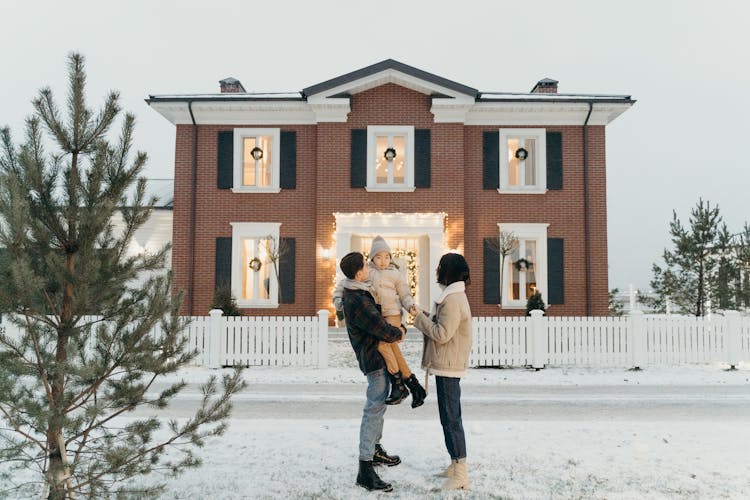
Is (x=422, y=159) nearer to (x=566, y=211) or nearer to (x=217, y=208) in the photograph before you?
(x=566, y=211)

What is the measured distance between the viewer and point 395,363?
13.4 ft

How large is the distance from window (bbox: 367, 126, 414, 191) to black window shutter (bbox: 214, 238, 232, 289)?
14.0 feet

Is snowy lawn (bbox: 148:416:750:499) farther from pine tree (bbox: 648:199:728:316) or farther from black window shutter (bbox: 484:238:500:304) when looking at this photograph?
pine tree (bbox: 648:199:728:316)

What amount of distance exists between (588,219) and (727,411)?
8526mm

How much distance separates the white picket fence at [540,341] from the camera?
10.4 metres

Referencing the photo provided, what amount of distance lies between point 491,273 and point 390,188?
3619mm

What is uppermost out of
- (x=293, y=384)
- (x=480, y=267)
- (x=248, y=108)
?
(x=248, y=108)

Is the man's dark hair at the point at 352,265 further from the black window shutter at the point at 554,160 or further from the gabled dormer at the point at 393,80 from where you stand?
the black window shutter at the point at 554,160

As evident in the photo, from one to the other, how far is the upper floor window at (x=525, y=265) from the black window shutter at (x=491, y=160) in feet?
4.09

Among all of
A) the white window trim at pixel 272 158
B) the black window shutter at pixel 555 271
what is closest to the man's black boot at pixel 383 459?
the black window shutter at pixel 555 271

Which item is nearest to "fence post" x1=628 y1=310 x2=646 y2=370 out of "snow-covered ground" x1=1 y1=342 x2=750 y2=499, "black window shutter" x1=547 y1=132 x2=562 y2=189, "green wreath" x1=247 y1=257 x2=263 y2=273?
"snow-covered ground" x1=1 y1=342 x2=750 y2=499

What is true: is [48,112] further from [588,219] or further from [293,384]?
[588,219]

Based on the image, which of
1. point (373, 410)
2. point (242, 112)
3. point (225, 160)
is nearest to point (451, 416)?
point (373, 410)

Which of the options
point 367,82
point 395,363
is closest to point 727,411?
point 395,363
